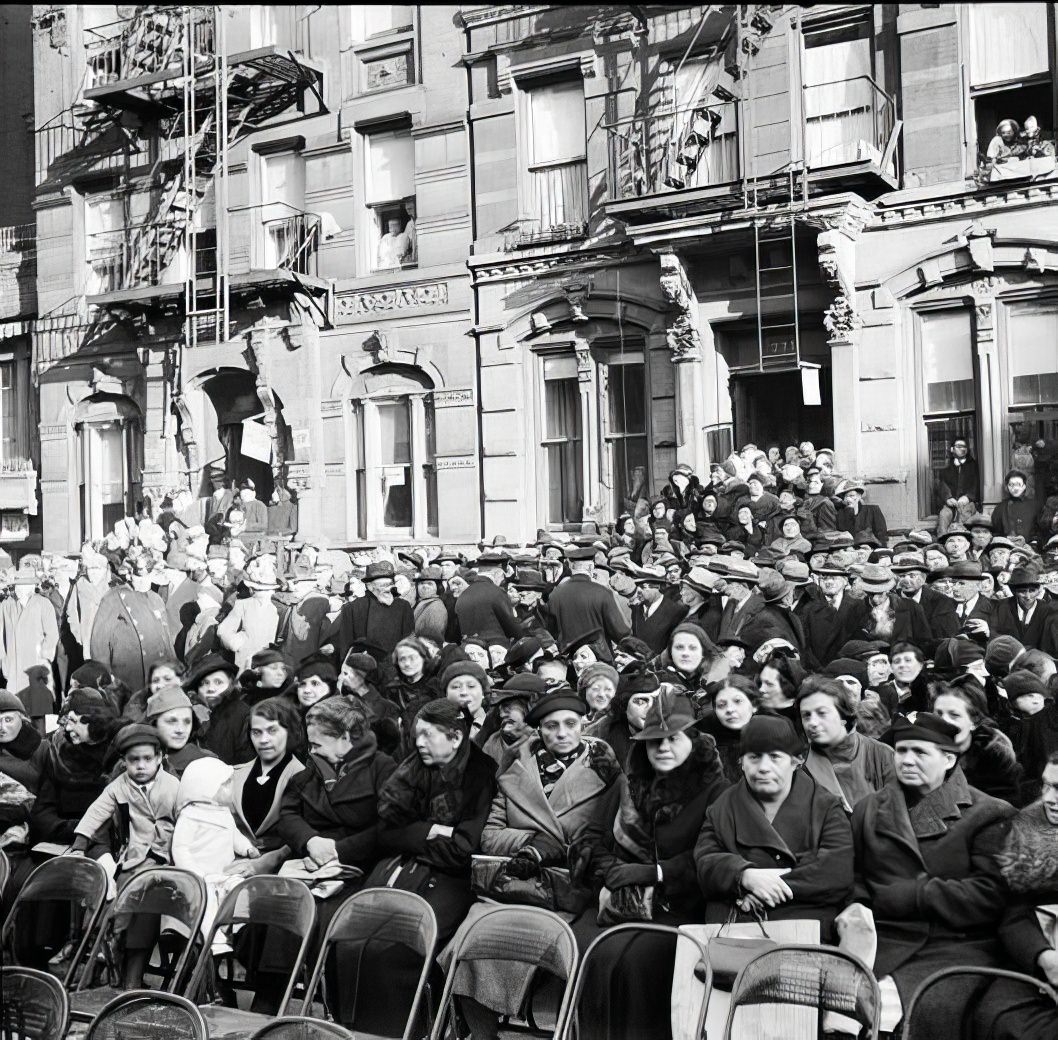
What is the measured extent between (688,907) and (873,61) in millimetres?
14181

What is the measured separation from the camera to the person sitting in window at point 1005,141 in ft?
52.3

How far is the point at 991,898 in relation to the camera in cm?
505

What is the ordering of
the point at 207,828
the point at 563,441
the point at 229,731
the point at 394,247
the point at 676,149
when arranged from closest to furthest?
the point at 207,828 → the point at 229,731 → the point at 676,149 → the point at 563,441 → the point at 394,247

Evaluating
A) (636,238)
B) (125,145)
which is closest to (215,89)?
(125,145)

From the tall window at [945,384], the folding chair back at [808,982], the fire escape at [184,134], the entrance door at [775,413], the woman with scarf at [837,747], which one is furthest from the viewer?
the fire escape at [184,134]

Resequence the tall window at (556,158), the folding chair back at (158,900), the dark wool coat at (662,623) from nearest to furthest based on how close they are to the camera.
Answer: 1. the folding chair back at (158,900)
2. the dark wool coat at (662,623)
3. the tall window at (556,158)

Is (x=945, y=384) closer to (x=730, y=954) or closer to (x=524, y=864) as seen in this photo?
(x=524, y=864)

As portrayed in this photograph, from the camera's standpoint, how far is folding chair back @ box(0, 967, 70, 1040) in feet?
15.1

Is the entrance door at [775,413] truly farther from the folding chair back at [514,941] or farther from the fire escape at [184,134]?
the folding chair back at [514,941]

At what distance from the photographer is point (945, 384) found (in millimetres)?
16828

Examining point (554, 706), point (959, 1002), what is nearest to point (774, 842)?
point (959, 1002)

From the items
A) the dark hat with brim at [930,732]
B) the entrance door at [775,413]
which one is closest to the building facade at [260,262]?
the entrance door at [775,413]

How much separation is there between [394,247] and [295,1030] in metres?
17.9

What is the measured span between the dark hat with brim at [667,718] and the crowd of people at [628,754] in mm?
15
